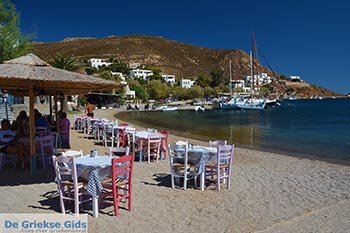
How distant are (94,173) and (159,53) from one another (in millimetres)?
148501

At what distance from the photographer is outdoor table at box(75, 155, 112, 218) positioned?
17.4 ft

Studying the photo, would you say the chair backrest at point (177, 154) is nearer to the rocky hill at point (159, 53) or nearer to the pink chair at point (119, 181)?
the pink chair at point (119, 181)

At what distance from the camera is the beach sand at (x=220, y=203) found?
505 centimetres

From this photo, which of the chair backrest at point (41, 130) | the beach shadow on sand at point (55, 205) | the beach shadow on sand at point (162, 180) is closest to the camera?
the beach shadow on sand at point (55, 205)

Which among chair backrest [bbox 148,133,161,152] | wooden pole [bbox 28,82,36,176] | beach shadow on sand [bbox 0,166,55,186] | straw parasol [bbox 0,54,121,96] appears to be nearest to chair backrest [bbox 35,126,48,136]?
beach shadow on sand [bbox 0,166,55,186]

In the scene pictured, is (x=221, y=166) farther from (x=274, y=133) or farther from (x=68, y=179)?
(x=274, y=133)

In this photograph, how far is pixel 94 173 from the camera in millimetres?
5324

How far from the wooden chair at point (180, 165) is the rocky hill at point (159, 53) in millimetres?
127659

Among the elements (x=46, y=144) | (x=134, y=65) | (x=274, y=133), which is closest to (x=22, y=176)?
(x=46, y=144)

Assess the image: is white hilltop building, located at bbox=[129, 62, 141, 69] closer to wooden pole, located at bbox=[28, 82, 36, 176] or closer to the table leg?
wooden pole, located at bbox=[28, 82, 36, 176]

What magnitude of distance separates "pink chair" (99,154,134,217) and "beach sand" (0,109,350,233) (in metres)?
0.24

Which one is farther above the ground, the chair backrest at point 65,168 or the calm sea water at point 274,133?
the chair backrest at point 65,168

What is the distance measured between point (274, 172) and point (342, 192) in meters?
2.33

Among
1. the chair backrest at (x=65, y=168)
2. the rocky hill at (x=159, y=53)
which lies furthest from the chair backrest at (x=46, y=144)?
the rocky hill at (x=159, y=53)
